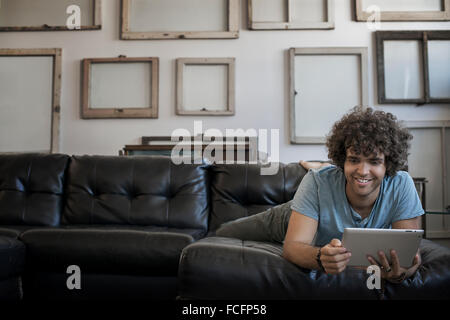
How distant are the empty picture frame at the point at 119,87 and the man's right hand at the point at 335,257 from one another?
2.57 meters

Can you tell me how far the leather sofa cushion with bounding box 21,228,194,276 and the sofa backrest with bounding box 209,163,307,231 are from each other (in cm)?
40

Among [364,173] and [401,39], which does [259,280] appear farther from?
[401,39]

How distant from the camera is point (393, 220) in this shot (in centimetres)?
133

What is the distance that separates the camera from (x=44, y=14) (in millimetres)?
3561

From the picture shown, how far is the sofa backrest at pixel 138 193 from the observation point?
2246mm

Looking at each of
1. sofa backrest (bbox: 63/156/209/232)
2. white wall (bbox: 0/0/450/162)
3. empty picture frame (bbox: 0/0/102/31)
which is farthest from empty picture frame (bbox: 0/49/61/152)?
sofa backrest (bbox: 63/156/209/232)

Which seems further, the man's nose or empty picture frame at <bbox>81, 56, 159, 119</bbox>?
empty picture frame at <bbox>81, 56, 159, 119</bbox>

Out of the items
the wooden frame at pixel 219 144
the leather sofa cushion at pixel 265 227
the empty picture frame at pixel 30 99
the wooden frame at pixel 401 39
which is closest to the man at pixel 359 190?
the leather sofa cushion at pixel 265 227

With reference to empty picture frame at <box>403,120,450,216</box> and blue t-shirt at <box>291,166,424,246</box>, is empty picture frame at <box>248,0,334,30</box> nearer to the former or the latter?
empty picture frame at <box>403,120,450,216</box>

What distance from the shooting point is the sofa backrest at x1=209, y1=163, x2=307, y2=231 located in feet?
7.23

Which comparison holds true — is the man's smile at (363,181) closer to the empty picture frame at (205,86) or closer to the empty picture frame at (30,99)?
the empty picture frame at (205,86)

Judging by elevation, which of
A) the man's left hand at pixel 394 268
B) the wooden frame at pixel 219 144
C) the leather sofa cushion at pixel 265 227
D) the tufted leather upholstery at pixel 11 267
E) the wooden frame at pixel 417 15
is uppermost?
the wooden frame at pixel 417 15
